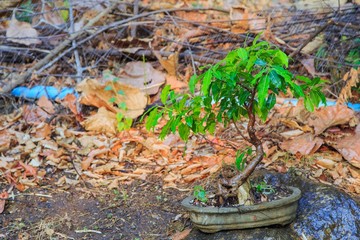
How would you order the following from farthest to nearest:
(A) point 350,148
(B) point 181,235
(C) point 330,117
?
(C) point 330,117
(A) point 350,148
(B) point 181,235

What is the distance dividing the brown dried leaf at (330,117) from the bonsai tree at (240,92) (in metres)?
1.18

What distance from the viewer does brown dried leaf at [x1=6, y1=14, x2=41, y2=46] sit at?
5.20 m

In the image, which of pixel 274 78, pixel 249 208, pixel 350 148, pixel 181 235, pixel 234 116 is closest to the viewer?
pixel 274 78

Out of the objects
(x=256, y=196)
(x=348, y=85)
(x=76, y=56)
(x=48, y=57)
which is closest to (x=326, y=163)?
(x=348, y=85)

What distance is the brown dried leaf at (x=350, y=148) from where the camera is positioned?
3467 mm

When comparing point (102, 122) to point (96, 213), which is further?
point (102, 122)

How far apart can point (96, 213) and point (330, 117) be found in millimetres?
1860

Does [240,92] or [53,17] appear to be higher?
[240,92]

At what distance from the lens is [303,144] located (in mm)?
3623

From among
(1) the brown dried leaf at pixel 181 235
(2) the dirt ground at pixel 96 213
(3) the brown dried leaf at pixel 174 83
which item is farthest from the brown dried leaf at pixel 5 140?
(1) the brown dried leaf at pixel 181 235

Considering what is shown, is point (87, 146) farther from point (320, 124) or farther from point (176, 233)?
point (320, 124)

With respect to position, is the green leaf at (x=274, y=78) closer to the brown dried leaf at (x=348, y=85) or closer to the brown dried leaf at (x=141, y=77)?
the brown dried leaf at (x=348, y=85)

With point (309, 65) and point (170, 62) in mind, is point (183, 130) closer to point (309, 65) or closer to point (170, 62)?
point (170, 62)

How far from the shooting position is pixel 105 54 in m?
5.16
